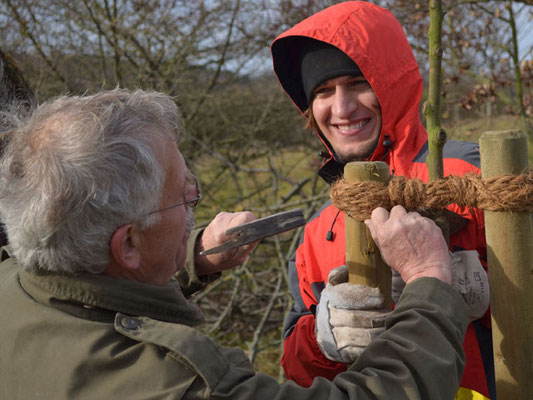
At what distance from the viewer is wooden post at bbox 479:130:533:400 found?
53.9 inches

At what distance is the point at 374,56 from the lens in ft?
6.48

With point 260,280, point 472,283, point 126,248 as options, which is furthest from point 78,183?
point 260,280

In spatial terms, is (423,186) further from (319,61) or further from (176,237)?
(319,61)

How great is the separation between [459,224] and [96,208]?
44.8 inches

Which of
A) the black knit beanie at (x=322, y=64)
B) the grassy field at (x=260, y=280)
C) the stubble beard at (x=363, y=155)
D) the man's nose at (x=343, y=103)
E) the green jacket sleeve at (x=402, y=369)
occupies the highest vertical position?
the black knit beanie at (x=322, y=64)

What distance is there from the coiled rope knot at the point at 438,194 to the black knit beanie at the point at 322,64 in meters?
0.70

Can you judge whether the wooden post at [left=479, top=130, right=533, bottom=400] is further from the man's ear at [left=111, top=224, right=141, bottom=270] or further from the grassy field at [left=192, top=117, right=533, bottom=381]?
the grassy field at [left=192, top=117, right=533, bottom=381]

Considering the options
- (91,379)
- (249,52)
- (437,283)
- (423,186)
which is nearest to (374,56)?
(423,186)

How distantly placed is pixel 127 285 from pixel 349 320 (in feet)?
2.08

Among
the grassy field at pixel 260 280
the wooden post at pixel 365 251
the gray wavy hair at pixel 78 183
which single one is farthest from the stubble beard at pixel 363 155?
the grassy field at pixel 260 280

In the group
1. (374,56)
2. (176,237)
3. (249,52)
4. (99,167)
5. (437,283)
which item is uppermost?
(249,52)

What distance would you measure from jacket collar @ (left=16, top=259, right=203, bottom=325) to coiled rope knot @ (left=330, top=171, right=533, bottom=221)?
608 millimetres

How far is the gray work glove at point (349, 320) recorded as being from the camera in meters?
1.41

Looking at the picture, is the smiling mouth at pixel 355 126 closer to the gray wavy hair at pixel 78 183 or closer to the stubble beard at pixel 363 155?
the stubble beard at pixel 363 155
